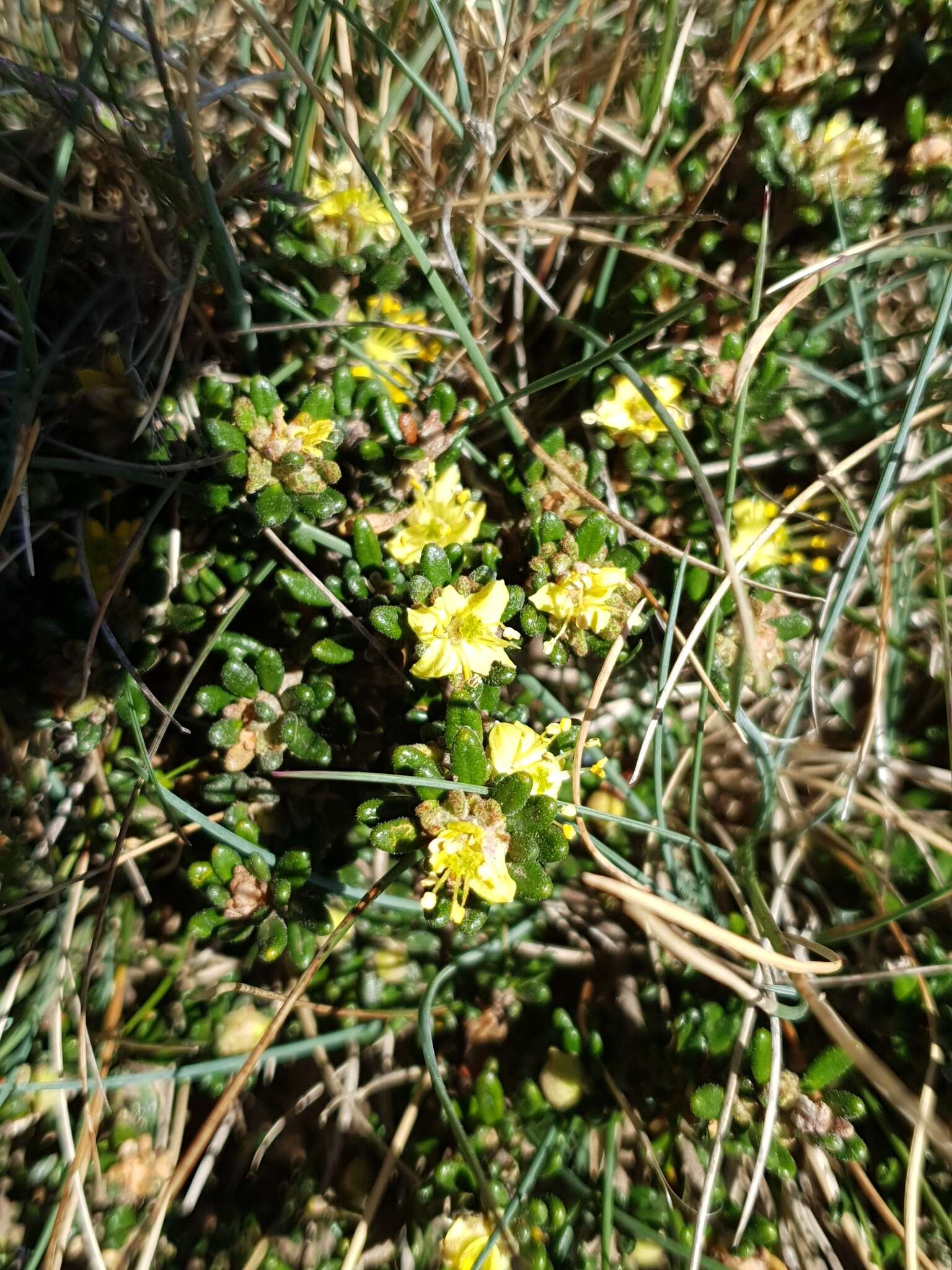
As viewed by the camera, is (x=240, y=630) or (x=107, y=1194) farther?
(x=240, y=630)

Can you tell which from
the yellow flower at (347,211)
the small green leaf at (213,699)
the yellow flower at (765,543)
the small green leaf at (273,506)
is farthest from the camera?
the yellow flower at (765,543)

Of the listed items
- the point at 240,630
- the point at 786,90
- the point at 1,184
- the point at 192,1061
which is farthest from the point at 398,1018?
the point at 786,90

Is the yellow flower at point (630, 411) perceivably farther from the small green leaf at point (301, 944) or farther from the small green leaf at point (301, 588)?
the small green leaf at point (301, 944)

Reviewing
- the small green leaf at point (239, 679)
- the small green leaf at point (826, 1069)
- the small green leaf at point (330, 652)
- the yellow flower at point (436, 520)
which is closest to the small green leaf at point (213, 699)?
the small green leaf at point (239, 679)

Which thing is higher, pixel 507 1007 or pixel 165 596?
pixel 165 596

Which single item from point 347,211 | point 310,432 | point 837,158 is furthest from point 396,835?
point 837,158

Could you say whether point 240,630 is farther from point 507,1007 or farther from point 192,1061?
point 507,1007
